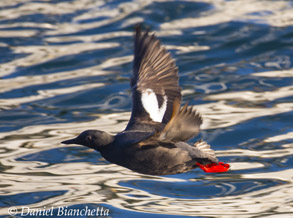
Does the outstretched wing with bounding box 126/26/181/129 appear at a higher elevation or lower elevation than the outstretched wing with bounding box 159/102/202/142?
higher

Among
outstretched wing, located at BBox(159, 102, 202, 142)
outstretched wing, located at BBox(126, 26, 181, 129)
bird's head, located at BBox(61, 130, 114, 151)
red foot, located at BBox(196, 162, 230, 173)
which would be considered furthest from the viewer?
outstretched wing, located at BBox(126, 26, 181, 129)

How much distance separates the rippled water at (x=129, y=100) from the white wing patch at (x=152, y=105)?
0.98 metres

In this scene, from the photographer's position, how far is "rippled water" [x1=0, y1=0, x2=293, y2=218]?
6.82 meters

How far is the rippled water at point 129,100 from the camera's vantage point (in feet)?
22.4

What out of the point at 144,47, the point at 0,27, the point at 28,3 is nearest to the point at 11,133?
the point at 144,47

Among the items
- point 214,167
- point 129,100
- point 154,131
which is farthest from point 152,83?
point 129,100

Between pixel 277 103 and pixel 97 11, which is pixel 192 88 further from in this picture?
pixel 97 11

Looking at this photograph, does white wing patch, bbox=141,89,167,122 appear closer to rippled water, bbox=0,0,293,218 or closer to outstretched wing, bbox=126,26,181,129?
outstretched wing, bbox=126,26,181,129

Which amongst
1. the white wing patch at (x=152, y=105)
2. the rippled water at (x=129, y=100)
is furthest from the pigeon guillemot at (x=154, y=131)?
the rippled water at (x=129, y=100)

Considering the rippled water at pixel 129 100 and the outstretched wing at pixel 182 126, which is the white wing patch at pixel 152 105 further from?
the outstretched wing at pixel 182 126

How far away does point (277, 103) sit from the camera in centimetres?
942

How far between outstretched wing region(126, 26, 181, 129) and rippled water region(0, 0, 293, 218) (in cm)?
100

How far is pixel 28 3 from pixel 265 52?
667 centimetres

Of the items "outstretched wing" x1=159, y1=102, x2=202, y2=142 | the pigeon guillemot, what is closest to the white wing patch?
the pigeon guillemot
